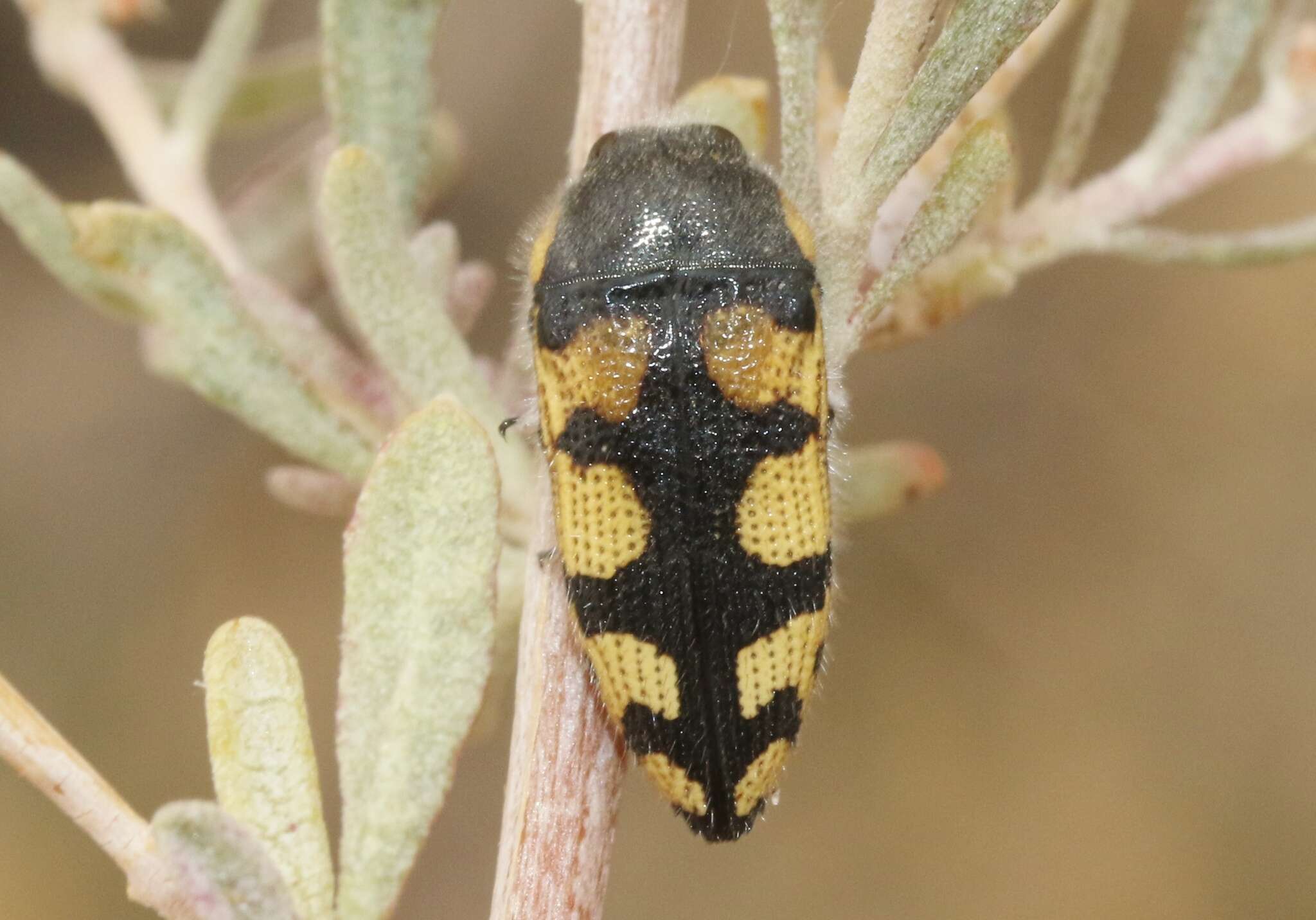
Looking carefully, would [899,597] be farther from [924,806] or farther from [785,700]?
[785,700]

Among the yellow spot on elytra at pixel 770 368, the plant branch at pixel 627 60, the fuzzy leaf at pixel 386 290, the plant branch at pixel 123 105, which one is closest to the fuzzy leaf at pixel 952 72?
the plant branch at pixel 627 60

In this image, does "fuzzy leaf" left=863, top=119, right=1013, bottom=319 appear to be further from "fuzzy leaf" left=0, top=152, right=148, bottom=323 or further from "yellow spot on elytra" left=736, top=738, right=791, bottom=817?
"fuzzy leaf" left=0, top=152, right=148, bottom=323

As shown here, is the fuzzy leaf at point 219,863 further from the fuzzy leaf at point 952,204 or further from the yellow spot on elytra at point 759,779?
the fuzzy leaf at point 952,204

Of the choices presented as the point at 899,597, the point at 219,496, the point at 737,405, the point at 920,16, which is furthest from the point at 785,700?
the point at 219,496

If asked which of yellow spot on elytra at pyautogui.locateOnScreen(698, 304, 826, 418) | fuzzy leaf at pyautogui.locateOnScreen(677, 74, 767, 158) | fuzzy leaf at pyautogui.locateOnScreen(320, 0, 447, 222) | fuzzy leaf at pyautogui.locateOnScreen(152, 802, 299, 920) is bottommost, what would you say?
fuzzy leaf at pyautogui.locateOnScreen(152, 802, 299, 920)

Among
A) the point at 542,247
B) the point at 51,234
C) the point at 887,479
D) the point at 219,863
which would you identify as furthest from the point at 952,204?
the point at 51,234

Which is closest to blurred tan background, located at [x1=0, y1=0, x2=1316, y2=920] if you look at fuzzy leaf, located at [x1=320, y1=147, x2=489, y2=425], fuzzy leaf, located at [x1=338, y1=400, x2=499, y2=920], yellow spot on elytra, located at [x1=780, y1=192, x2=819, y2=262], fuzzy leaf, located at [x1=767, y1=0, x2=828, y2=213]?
yellow spot on elytra, located at [x1=780, y1=192, x2=819, y2=262]
